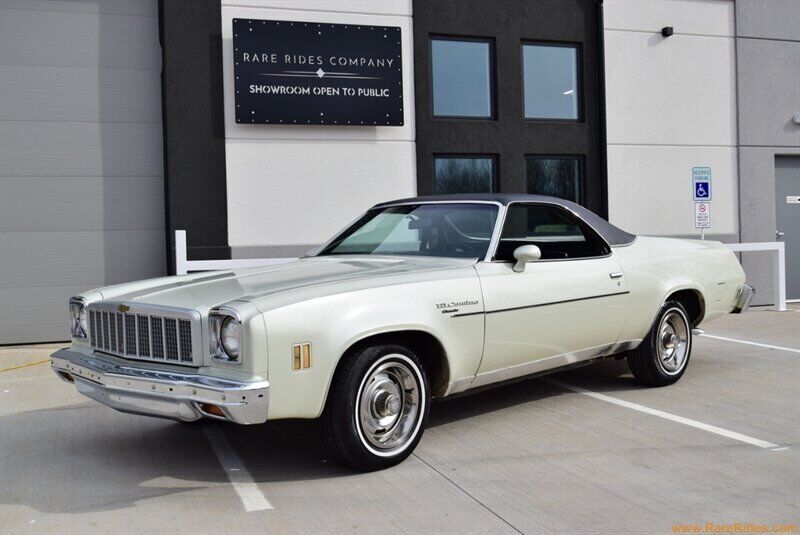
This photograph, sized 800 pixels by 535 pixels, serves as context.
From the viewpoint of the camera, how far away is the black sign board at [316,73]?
10.5m

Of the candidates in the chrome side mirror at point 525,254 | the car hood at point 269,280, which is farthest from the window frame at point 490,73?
the chrome side mirror at point 525,254

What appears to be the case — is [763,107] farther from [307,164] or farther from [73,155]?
[73,155]

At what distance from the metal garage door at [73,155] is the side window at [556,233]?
6454 millimetres

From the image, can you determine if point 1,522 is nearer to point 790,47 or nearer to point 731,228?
point 731,228

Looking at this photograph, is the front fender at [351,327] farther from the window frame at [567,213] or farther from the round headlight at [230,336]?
the window frame at [567,213]

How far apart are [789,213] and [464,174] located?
18.9 feet

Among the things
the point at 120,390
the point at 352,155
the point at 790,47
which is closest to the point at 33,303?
the point at 352,155

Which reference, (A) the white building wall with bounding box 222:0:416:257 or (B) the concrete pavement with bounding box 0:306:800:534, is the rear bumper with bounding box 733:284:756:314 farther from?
(A) the white building wall with bounding box 222:0:416:257

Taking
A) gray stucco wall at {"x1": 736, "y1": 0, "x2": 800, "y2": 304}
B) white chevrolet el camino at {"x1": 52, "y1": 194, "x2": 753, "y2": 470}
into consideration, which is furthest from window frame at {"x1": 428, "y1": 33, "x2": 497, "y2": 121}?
white chevrolet el camino at {"x1": 52, "y1": 194, "x2": 753, "y2": 470}

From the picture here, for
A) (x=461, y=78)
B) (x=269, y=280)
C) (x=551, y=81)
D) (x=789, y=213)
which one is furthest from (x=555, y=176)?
(x=269, y=280)

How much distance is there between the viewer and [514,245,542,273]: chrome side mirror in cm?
505

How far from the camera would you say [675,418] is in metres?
5.53

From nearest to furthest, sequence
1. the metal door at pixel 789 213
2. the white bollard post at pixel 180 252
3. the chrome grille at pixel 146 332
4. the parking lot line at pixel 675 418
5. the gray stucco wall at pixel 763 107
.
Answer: the chrome grille at pixel 146 332 → the parking lot line at pixel 675 418 → the white bollard post at pixel 180 252 → the gray stucco wall at pixel 763 107 → the metal door at pixel 789 213

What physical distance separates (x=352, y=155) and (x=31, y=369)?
4802 millimetres
